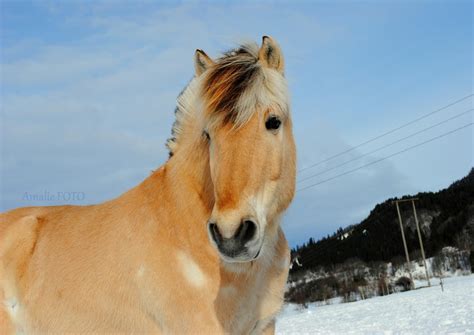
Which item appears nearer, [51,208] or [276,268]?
[276,268]

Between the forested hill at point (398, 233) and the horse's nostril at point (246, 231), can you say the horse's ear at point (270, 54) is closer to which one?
the horse's nostril at point (246, 231)

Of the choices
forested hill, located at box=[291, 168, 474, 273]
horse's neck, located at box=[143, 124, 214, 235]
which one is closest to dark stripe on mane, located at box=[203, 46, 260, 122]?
horse's neck, located at box=[143, 124, 214, 235]

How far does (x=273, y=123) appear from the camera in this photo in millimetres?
3828

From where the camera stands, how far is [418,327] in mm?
14086

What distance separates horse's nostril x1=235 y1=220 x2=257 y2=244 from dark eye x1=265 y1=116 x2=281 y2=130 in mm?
837

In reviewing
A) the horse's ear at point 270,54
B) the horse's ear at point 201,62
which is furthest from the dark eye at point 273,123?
the horse's ear at point 201,62

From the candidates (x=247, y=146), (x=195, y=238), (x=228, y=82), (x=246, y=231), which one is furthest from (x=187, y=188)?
(x=246, y=231)

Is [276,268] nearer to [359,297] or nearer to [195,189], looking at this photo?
[195,189]

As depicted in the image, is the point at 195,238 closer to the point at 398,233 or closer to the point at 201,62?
the point at 201,62

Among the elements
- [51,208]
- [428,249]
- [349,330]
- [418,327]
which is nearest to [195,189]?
[51,208]

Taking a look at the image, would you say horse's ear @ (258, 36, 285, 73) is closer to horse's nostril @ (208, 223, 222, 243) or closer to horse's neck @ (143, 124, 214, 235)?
horse's neck @ (143, 124, 214, 235)

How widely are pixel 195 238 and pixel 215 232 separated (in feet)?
2.36

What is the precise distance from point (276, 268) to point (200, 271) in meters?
0.73

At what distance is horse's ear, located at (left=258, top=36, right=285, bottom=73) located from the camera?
4.16 meters
